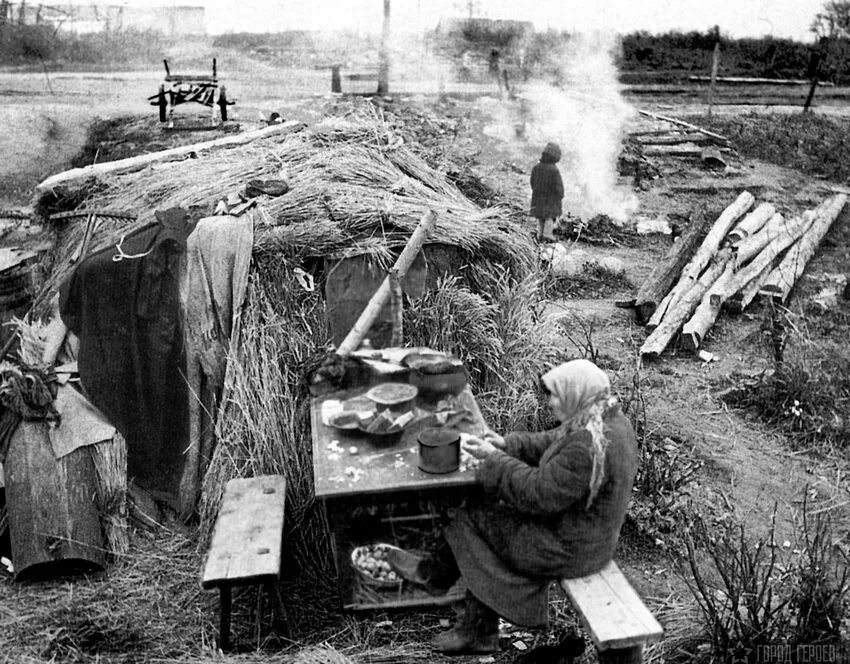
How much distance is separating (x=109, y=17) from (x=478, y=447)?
2951cm

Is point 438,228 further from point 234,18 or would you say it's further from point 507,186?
point 234,18

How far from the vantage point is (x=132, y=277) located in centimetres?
591

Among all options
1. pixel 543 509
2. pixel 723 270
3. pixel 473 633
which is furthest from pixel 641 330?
pixel 543 509

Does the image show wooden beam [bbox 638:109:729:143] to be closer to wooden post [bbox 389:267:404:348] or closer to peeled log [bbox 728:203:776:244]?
peeled log [bbox 728:203:776:244]

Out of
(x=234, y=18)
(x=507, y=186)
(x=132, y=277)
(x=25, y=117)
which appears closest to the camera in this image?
(x=132, y=277)

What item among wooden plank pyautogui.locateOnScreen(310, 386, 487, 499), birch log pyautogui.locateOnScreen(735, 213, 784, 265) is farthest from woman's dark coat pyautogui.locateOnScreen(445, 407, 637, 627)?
birch log pyautogui.locateOnScreen(735, 213, 784, 265)

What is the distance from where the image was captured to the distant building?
25.4 metres

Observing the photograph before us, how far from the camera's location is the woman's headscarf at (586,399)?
3.79m

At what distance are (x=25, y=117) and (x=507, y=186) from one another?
37.0 feet

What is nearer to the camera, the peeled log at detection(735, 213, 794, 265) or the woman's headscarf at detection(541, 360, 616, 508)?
the woman's headscarf at detection(541, 360, 616, 508)

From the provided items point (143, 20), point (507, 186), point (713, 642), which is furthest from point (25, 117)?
point (713, 642)

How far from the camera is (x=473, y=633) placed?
4.22 m

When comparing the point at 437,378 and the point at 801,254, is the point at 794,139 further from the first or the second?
the point at 437,378

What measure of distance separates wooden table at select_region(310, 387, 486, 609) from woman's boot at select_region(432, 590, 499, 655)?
19cm
